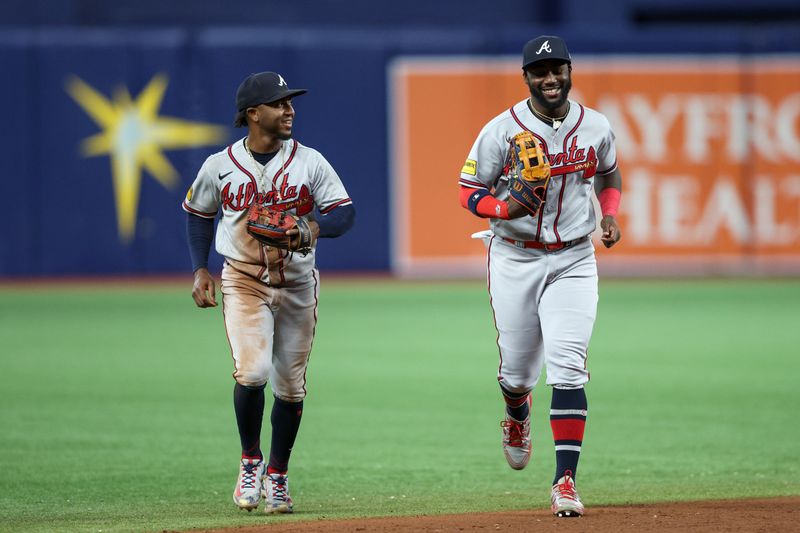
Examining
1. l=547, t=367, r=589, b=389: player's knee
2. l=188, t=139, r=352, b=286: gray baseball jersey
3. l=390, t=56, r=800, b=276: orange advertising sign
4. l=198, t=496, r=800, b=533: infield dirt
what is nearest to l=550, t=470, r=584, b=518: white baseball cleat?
l=198, t=496, r=800, b=533: infield dirt

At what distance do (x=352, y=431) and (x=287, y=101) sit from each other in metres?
2.98

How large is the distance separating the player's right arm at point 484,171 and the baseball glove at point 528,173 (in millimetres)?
155

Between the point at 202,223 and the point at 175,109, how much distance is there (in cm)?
1360

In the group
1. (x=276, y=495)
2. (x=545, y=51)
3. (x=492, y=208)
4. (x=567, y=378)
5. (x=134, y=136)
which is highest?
(x=134, y=136)

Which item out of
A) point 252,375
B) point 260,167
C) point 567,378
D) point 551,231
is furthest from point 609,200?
point 252,375

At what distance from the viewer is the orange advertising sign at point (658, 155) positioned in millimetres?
19938

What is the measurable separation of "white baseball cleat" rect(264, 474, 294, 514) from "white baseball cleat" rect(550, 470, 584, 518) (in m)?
1.18

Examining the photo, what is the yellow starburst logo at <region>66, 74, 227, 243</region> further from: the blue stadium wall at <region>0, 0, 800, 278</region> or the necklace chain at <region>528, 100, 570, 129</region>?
the necklace chain at <region>528, 100, 570, 129</region>

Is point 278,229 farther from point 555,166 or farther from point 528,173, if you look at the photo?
point 555,166

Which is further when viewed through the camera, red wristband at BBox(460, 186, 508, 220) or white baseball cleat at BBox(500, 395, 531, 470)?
white baseball cleat at BBox(500, 395, 531, 470)

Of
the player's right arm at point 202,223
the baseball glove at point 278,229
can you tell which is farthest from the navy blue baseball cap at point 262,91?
the baseball glove at point 278,229

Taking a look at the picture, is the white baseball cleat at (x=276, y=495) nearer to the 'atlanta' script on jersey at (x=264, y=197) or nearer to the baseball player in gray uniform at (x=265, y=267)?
the baseball player in gray uniform at (x=265, y=267)

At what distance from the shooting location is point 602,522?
213 inches

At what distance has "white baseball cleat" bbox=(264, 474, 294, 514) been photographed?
6055 millimetres
